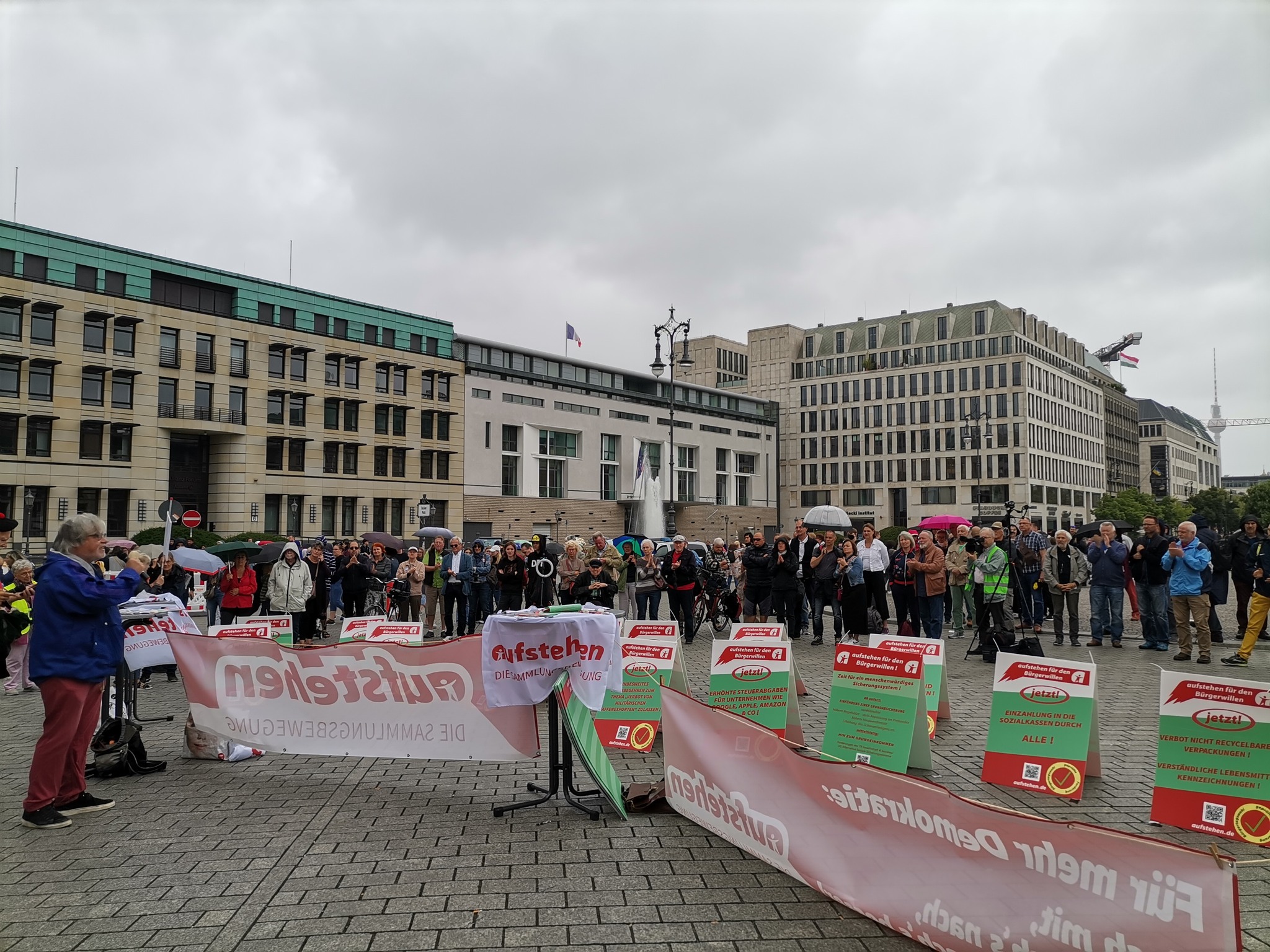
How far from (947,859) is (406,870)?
2854mm

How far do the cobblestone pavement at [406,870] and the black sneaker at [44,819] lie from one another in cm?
9

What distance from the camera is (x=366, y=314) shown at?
64.1m

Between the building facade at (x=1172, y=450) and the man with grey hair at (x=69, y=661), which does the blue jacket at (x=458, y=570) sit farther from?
the building facade at (x=1172, y=450)

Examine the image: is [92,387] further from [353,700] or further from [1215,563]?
[1215,563]

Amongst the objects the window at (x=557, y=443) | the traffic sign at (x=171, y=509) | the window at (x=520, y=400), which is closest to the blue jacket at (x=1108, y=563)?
the traffic sign at (x=171, y=509)

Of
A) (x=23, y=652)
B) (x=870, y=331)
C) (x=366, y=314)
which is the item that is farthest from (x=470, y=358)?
(x=23, y=652)

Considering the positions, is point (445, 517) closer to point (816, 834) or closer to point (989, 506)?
point (989, 506)

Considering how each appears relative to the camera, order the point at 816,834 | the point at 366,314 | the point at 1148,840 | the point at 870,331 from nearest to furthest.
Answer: the point at 1148,840, the point at 816,834, the point at 366,314, the point at 870,331

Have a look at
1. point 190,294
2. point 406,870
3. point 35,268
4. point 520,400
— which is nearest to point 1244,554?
point 406,870

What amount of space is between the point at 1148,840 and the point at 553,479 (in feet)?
241

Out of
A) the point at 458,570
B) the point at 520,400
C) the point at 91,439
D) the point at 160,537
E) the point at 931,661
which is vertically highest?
the point at 520,400

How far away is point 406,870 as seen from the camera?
4.74m

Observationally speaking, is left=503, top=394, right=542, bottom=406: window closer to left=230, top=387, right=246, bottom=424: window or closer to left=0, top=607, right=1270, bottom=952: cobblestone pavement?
left=230, top=387, right=246, bottom=424: window

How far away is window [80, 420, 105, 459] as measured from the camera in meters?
49.9
